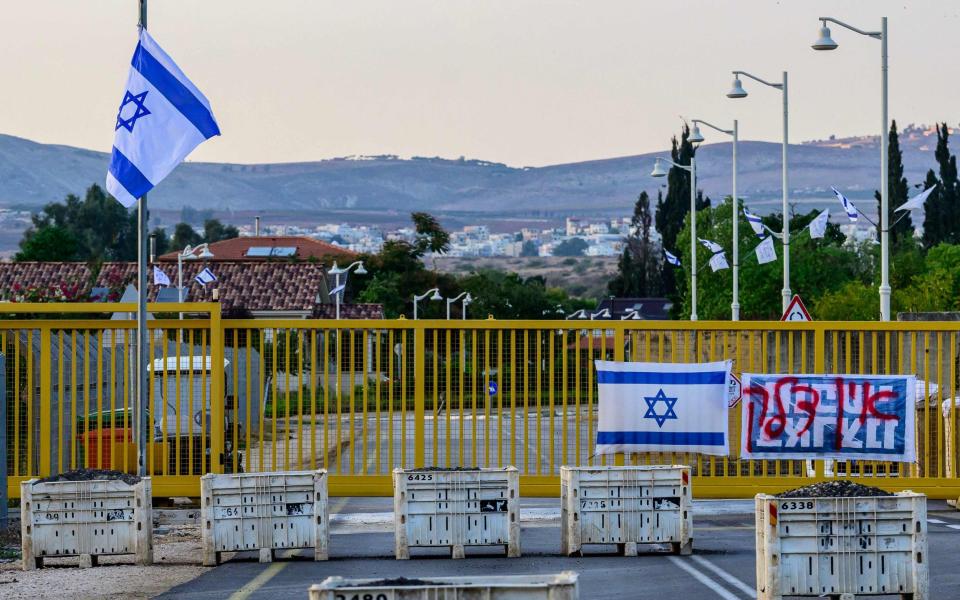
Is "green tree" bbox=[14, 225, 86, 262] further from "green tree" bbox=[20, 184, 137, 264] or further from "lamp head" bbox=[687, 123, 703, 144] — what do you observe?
"lamp head" bbox=[687, 123, 703, 144]

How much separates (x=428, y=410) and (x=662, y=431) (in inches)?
104

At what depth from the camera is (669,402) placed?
18.0 m

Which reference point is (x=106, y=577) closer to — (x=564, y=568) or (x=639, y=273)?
(x=564, y=568)

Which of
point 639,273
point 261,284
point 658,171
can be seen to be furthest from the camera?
point 639,273

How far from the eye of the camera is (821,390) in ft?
59.2

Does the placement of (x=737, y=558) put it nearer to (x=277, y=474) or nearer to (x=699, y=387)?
(x=699, y=387)

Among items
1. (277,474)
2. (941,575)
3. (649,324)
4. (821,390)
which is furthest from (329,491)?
(941,575)

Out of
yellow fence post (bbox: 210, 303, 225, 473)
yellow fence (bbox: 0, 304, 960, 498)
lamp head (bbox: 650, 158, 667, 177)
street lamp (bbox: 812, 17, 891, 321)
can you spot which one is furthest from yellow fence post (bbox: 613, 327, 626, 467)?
lamp head (bbox: 650, 158, 667, 177)

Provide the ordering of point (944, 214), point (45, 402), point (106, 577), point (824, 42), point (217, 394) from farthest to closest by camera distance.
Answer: point (944, 214), point (824, 42), point (45, 402), point (217, 394), point (106, 577)

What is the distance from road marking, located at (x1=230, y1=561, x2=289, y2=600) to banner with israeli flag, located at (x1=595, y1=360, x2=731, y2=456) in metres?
4.54

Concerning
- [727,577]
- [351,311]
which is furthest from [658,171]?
[727,577]

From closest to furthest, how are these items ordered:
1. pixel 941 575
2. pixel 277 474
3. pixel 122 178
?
pixel 941 575 → pixel 277 474 → pixel 122 178

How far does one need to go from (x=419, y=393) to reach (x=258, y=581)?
176 inches

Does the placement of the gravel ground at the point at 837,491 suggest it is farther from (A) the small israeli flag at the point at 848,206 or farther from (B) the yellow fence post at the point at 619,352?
(A) the small israeli flag at the point at 848,206
